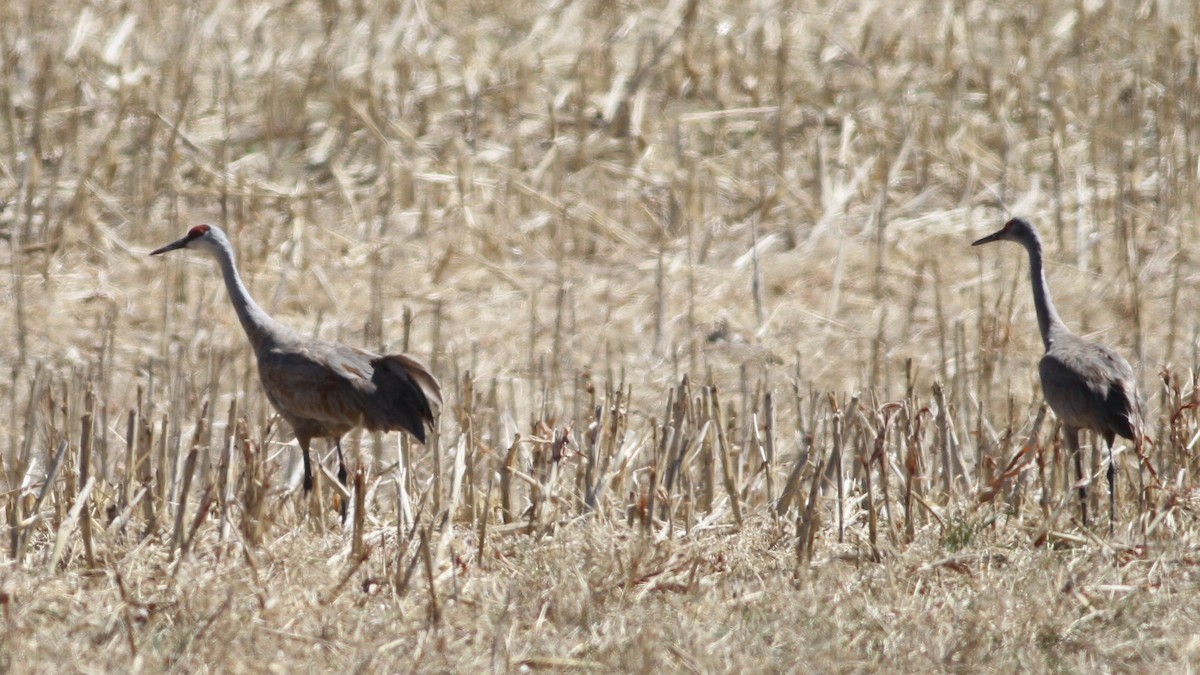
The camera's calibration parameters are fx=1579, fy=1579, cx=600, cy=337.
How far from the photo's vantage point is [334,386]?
632cm

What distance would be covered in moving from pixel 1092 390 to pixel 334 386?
2.95 m

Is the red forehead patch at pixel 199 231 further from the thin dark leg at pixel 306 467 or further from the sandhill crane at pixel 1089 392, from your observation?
the sandhill crane at pixel 1089 392

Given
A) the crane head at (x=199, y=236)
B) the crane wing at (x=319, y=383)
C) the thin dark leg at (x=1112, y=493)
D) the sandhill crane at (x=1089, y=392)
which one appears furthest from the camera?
the crane head at (x=199, y=236)

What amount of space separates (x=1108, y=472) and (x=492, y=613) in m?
2.54

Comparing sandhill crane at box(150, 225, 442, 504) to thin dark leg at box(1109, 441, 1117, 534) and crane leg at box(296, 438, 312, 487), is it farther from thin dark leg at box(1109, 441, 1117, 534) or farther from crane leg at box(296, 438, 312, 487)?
thin dark leg at box(1109, 441, 1117, 534)

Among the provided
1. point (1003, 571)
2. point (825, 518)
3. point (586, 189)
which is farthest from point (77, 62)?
Answer: point (1003, 571)

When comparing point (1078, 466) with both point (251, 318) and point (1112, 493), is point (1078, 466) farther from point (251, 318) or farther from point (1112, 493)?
point (251, 318)

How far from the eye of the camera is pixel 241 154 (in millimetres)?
10727

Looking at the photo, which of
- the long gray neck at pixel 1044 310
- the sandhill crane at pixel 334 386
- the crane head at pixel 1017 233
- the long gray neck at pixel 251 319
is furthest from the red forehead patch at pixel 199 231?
the long gray neck at pixel 1044 310

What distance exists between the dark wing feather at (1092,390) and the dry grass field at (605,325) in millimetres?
134

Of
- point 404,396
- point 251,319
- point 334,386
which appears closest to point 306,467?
point 334,386

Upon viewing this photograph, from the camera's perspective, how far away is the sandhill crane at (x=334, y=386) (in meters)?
6.14

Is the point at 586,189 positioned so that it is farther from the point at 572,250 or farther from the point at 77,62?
the point at 77,62

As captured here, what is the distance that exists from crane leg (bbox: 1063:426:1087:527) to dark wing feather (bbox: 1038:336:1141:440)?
0.15m
